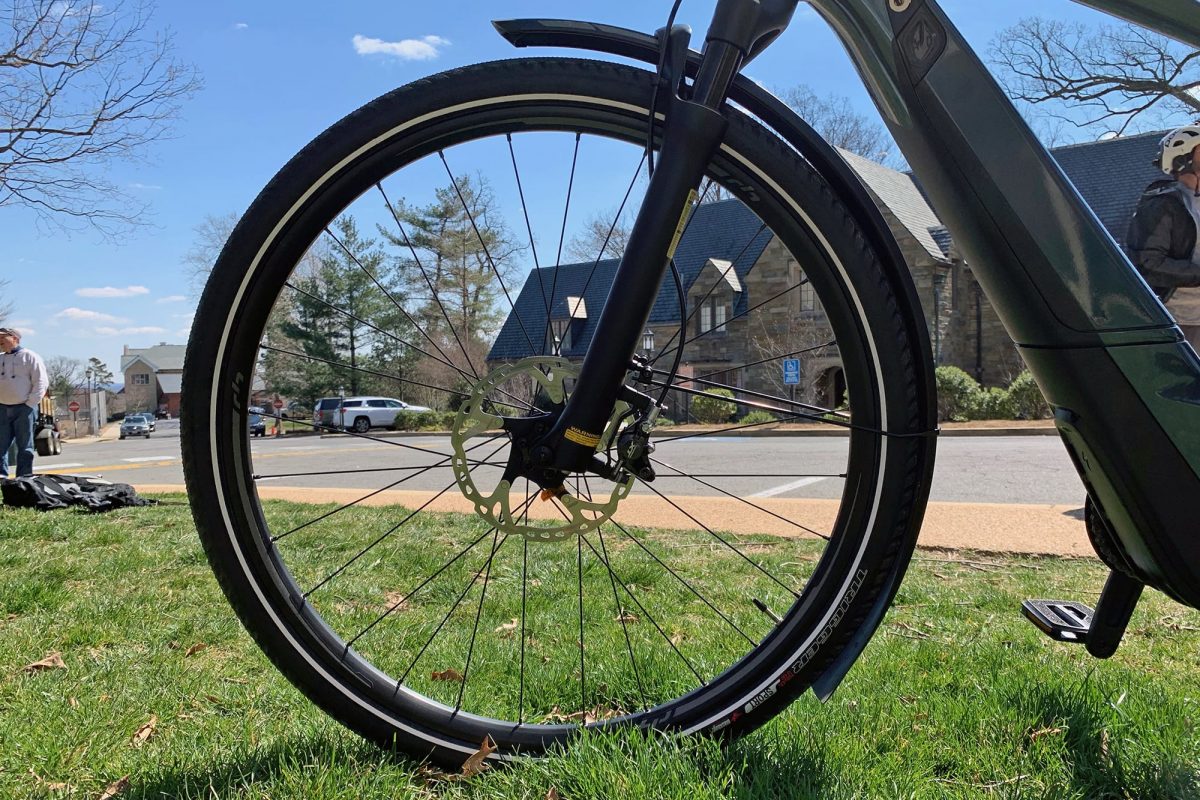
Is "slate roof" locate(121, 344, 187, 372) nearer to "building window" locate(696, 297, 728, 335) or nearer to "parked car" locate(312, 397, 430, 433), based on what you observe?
"parked car" locate(312, 397, 430, 433)

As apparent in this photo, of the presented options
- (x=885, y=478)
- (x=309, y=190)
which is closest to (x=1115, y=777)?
(x=885, y=478)

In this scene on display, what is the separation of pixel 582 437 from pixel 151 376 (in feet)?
340

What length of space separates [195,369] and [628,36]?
0.99 m

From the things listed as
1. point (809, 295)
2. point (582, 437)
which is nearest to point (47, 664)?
point (582, 437)

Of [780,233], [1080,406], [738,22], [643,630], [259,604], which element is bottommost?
[643,630]

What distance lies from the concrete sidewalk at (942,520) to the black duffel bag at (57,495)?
2337 mm

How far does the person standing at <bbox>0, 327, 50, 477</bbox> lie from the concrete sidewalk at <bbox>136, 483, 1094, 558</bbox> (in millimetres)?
4525

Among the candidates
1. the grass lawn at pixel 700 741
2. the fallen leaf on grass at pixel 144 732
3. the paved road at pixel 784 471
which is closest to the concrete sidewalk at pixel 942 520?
the paved road at pixel 784 471

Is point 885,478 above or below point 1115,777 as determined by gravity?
above

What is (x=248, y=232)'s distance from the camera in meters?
1.32

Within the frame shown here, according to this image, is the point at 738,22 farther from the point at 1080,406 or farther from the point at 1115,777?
the point at 1115,777

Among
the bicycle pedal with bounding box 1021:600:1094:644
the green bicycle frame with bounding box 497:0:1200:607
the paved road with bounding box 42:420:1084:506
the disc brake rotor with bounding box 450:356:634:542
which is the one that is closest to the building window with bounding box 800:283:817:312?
the green bicycle frame with bounding box 497:0:1200:607

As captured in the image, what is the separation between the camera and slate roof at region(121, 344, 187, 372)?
300 ft

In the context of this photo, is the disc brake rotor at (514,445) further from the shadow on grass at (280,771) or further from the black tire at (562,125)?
the shadow on grass at (280,771)
